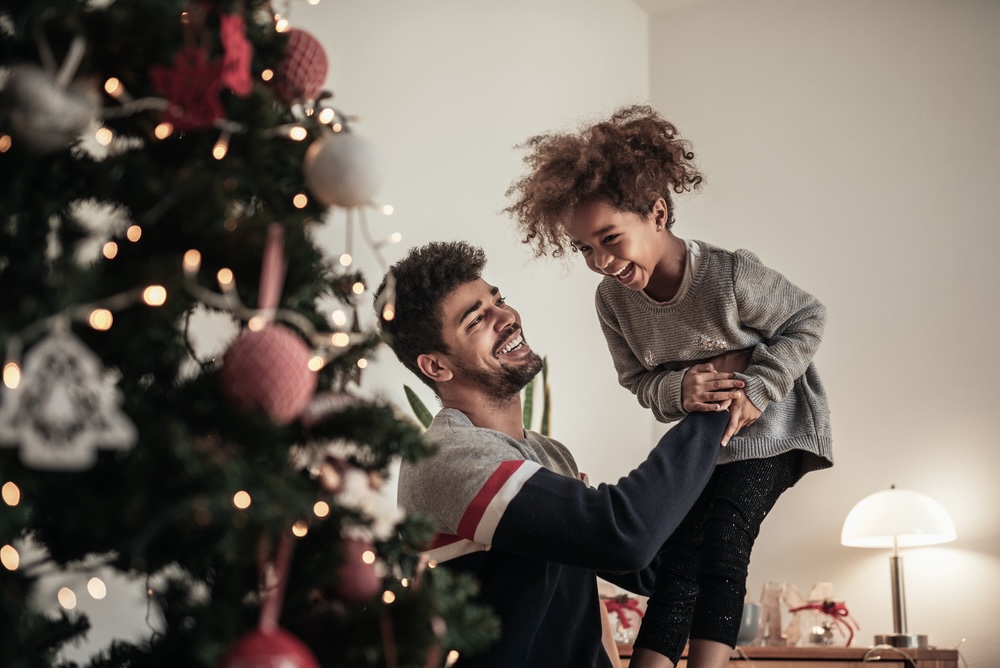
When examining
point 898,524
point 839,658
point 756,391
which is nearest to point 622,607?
point 839,658

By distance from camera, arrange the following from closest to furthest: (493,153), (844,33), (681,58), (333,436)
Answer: (333,436) → (493,153) → (844,33) → (681,58)

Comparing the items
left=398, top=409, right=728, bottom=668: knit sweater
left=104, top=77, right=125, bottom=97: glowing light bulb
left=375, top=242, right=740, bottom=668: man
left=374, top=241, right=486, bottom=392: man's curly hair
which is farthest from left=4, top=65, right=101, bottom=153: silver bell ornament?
left=374, top=241, right=486, bottom=392: man's curly hair

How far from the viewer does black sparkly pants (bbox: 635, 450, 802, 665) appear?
1741mm

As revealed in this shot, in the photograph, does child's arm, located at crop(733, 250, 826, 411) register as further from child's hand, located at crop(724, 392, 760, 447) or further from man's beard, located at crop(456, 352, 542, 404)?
man's beard, located at crop(456, 352, 542, 404)

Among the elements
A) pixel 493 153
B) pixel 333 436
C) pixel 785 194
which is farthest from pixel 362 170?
pixel 785 194

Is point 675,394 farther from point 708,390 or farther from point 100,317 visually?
point 100,317

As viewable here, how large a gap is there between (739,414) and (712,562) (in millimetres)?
257

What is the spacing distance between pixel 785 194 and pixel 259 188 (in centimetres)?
348

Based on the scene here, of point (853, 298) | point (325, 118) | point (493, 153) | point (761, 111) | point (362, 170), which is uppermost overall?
point (761, 111)

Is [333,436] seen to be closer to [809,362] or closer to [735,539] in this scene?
[735,539]

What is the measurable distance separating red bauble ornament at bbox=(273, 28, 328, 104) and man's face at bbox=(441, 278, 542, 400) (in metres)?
0.94

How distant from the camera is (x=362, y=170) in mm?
910

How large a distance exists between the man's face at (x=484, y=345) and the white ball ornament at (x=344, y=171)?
1.02 m

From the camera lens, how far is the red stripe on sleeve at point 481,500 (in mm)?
1557
